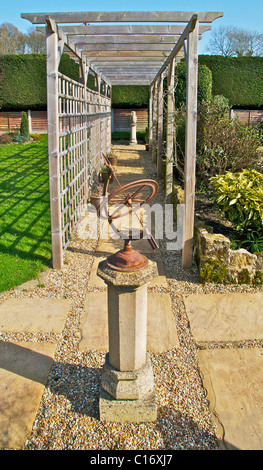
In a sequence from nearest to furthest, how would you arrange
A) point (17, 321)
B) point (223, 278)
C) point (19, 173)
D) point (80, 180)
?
1. point (17, 321)
2. point (223, 278)
3. point (80, 180)
4. point (19, 173)

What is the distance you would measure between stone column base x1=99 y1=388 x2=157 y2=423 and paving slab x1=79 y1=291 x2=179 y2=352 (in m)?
0.71

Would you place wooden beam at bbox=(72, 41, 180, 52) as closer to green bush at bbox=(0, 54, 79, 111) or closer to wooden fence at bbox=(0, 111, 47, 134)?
green bush at bbox=(0, 54, 79, 111)

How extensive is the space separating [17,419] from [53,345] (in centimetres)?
80

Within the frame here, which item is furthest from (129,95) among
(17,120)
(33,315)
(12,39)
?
(33,315)

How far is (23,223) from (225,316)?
3.64m

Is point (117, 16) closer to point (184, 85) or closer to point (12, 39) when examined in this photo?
point (184, 85)

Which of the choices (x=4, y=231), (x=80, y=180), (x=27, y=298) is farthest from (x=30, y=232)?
(x=27, y=298)

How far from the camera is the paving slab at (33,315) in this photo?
3.37 meters

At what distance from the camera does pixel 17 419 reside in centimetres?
239

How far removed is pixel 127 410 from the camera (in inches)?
95.6

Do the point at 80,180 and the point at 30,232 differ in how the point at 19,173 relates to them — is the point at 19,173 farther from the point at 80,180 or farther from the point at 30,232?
the point at 30,232

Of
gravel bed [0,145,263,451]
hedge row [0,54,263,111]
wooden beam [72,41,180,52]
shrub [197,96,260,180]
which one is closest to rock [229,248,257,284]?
gravel bed [0,145,263,451]

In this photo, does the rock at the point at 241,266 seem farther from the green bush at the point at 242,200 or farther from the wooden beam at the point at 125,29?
the wooden beam at the point at 125,29

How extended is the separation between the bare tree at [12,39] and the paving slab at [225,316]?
106ft
